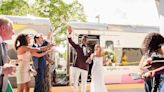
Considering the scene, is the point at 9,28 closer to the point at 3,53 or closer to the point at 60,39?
the point at 3,53

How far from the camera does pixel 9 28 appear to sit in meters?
3.48

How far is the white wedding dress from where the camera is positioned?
27.6 ft

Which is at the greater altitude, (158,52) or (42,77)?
(158,52)

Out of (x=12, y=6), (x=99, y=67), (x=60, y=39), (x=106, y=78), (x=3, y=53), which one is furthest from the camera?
(x=60, y=39)

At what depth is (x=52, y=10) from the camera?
23188 millimetres

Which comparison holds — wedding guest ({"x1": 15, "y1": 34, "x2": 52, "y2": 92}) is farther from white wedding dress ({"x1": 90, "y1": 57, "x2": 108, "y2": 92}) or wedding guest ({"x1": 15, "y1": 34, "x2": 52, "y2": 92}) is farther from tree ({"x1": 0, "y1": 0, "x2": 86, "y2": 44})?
tree ({"x1": 0, "y1": 0, "x2": 86, "y2": 44})

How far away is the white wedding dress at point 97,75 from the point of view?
8413 mm

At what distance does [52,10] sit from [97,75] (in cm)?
1521

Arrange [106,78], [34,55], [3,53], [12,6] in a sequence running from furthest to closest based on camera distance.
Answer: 1. [12,6]
2. [106,78]
3. [34,55]
4. [3,53]

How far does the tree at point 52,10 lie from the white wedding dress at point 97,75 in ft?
44.3

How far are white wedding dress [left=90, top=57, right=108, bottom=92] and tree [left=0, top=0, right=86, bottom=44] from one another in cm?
1350

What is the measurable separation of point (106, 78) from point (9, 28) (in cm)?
1048

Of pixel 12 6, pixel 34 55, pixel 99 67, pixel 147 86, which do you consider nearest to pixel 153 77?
pixel 147 86

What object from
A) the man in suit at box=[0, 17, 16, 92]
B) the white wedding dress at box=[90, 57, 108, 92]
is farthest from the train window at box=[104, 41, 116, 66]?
the man in suit at box=[0, 17, 16, 92]
